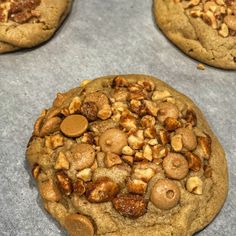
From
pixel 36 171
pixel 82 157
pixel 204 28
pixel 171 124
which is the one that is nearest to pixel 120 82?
pixel 171 124

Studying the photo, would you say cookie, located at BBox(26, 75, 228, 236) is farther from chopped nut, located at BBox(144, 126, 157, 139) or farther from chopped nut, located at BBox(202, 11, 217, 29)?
chopped nut, located at BBox(202, 11, 217, 29)

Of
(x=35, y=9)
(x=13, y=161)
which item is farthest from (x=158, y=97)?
(x=35, y=9)

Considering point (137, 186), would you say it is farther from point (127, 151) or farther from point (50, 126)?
point (50, 126)

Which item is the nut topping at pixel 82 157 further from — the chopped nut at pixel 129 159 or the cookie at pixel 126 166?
the chopped nut at pixel 129 159

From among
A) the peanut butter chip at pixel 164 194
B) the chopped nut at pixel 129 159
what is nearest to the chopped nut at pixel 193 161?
the peanut butter chip at pixel 164 194

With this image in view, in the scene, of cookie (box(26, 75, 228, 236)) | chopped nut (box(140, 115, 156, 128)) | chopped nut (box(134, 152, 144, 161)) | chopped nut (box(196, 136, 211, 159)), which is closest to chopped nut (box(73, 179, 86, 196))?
cookie (box(26, 75, 228, 236))
